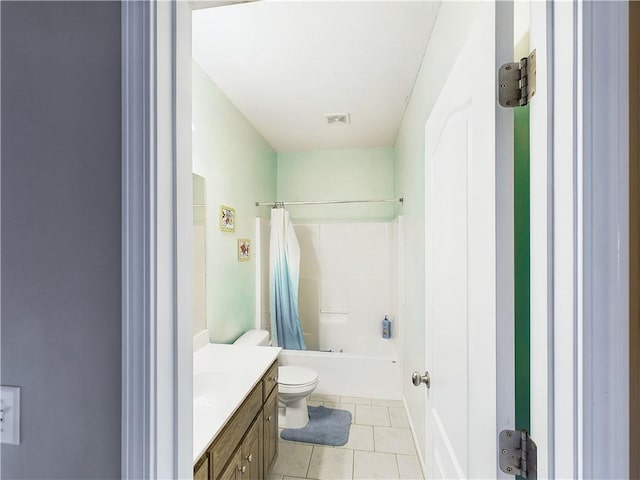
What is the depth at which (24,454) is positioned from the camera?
571 millimetres

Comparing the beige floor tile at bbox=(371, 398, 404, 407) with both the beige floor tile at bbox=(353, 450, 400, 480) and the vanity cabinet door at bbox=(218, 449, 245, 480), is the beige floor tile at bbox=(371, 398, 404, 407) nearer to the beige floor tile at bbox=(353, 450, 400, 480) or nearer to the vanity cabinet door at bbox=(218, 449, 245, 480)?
the beige floor tile at bbox=(353, 450, 400, 480)

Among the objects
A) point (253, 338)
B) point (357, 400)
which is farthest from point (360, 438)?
point (253, 338)

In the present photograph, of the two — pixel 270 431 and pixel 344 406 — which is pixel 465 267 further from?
pixel 344 406

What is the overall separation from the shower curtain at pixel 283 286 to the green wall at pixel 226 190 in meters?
0.27

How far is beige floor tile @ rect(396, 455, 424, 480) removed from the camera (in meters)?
1.90

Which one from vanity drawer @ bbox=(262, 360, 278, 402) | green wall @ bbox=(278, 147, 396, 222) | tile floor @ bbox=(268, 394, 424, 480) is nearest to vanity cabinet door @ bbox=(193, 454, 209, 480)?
vanity drawer @ bbox=(262, 360, 278, 402)

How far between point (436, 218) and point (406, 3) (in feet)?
3.73

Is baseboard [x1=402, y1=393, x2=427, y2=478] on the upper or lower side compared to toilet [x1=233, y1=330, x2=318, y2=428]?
lower

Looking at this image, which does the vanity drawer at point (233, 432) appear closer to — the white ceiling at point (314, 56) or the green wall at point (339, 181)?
the white ceiling at point (314, 56)

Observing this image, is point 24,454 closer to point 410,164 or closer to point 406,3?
point 406,3

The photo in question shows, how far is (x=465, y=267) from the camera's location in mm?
808

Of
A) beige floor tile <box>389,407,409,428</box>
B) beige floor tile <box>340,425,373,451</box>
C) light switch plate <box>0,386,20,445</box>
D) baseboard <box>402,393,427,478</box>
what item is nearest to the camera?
light switch plate <box>0,386,20,445</box>

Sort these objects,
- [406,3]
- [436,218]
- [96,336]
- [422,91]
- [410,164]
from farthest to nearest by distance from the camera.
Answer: [410,164] < [422,91] < [406,3] < [436,218] < [96,336]

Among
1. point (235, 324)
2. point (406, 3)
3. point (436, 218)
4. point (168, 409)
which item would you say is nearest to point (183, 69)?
point (168, 409)
